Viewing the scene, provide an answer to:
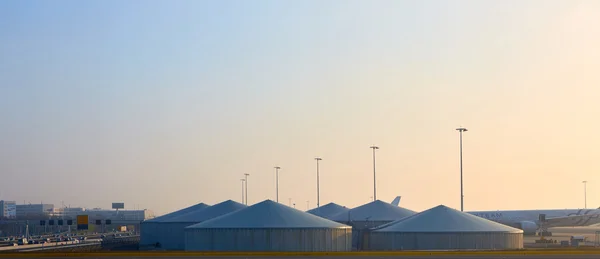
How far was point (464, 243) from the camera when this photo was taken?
79.8m

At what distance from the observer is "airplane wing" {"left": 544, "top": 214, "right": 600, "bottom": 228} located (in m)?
153

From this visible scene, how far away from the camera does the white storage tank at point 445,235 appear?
79.9 metres

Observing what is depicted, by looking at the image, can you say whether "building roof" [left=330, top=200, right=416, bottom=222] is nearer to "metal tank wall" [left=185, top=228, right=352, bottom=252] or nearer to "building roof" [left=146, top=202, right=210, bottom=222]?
"building roof" [left=146, top=202, right=210, bottom=222]

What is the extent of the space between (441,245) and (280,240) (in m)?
14.4

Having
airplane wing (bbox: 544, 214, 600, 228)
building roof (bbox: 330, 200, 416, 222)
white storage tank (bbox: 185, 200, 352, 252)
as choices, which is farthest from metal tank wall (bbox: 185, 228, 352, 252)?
airplane wing (bbox: 544, 214, 600, 228)

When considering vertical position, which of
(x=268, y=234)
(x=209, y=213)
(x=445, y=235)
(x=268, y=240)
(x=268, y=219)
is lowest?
(x=268, y=240)

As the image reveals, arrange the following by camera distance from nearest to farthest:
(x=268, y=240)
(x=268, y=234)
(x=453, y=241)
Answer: (x=268, y=240), (x=268, y=234), (x=453, y=241)

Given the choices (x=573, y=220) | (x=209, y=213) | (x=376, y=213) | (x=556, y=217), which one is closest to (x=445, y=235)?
(x=376, y=213)

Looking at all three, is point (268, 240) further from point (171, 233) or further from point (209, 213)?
point (209, 213)

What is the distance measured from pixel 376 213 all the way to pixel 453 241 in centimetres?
3781

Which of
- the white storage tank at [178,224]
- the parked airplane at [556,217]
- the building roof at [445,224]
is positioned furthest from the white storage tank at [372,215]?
the parked airplane at [556,217]

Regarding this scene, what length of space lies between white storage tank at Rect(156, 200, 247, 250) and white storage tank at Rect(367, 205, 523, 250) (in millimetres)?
28226

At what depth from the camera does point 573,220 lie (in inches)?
6122

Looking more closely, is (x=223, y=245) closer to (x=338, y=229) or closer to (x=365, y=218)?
(x=338, y=229)
